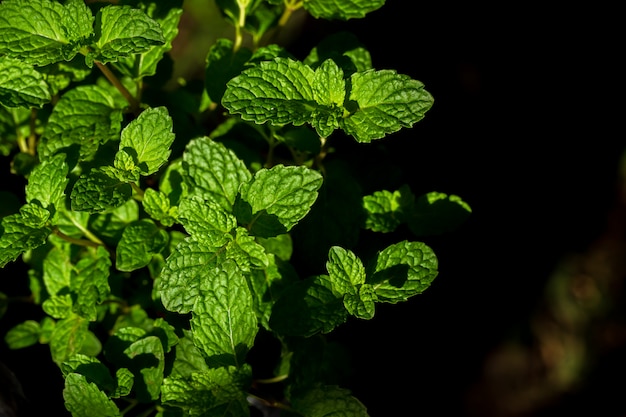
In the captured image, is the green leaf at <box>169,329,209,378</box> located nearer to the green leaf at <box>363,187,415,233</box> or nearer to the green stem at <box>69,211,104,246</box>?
the green stem at <box>69,211,104,246</box>

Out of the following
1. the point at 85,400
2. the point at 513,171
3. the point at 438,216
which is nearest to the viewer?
the point at 85,400

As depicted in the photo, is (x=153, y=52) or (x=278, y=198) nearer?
(x=278, y=198)

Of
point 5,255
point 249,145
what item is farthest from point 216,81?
point 5,255

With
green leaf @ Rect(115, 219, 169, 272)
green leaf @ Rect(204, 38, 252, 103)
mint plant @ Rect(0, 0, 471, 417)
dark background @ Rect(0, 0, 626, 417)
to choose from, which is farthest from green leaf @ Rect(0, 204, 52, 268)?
dark background @ Rect(0, 0, 626, 417)

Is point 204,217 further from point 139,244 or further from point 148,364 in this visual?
point 148,364

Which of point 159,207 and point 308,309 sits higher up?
point 159,207

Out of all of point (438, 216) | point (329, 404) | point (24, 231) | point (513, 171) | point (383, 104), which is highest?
point (383, 104)

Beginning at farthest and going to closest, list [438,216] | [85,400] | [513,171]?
[513,171], [438,216], [85,400]

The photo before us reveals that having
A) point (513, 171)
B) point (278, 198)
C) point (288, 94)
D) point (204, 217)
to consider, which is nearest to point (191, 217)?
point (204, 217)
